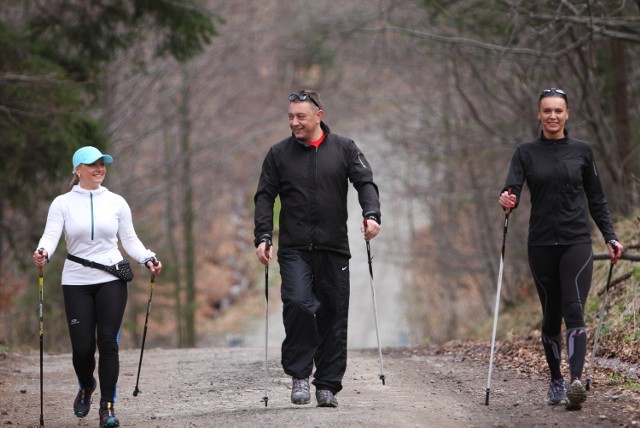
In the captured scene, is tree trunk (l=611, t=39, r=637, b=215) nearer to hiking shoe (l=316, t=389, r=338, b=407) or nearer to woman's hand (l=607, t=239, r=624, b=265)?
woman's hand (l=607, t=239, r=624, b=265)

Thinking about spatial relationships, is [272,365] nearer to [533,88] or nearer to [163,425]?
Answer: [163,425]

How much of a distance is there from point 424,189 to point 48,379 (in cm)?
1540

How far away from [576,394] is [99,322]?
11.5ft

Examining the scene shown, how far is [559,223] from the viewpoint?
7371 mm

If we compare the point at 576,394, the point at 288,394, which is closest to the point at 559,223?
the point at 576,394

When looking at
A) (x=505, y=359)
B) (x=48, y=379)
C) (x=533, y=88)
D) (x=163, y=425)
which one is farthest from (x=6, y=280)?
(x=163, y=425)

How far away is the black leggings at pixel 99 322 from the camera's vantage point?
7.36 metres

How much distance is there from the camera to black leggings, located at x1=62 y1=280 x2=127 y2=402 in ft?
24.2

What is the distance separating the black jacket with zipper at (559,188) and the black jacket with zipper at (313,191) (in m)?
1.17

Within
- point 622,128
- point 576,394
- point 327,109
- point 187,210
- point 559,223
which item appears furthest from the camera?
point 327,109

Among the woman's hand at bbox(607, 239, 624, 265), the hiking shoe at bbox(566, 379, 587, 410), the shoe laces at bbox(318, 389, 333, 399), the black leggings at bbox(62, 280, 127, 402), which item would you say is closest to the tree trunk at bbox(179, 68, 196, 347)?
the black leggings at bbox(62, 280, 127, 402)

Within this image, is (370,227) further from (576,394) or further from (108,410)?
(108,410)

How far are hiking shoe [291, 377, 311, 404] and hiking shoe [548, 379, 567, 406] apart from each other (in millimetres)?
1865

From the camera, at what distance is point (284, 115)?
1095 inches
